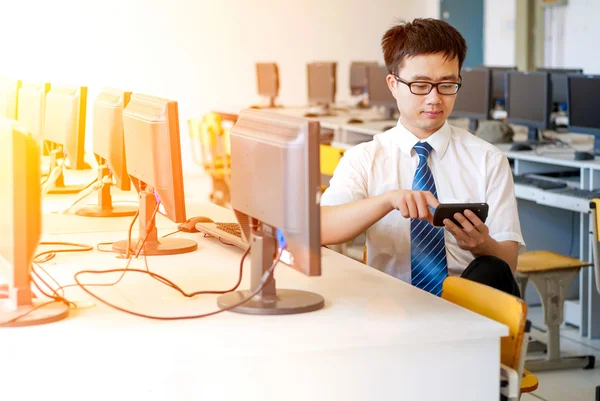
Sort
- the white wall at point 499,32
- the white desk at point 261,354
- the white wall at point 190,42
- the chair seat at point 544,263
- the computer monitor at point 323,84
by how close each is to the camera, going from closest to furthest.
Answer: the white desk at point 261,354, the chair seat at point 544,263, the computer monitor at point 323,84, the white wall at point 190,42, the white wall at point 499,32

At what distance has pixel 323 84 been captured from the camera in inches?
316

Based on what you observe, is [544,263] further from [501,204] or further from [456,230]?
[456,230]

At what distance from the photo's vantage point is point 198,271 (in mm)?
2232

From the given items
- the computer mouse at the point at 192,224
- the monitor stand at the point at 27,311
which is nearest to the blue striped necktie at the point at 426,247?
the computer mouse at the point at 192,224

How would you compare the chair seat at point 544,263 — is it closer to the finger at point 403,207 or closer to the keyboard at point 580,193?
the keyboard at point 580,193

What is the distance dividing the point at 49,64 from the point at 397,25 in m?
6.89

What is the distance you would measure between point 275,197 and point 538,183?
9.58 ft

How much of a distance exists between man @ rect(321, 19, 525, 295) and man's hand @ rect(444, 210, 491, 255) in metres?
0.04

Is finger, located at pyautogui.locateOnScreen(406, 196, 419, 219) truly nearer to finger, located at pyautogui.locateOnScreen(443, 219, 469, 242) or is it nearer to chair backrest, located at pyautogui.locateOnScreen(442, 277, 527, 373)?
finger, located at pyautogui.locateOnScreen(443, 219, 469, 242)

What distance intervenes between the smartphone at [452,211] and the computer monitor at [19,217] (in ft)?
2.80

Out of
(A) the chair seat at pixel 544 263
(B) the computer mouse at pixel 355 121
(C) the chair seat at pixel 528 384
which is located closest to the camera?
(C) the chair seat at pixel 528 384

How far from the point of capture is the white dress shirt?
95.7 inches

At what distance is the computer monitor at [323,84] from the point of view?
7.87 metres

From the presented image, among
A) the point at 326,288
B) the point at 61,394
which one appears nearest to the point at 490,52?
the point at 326,288
